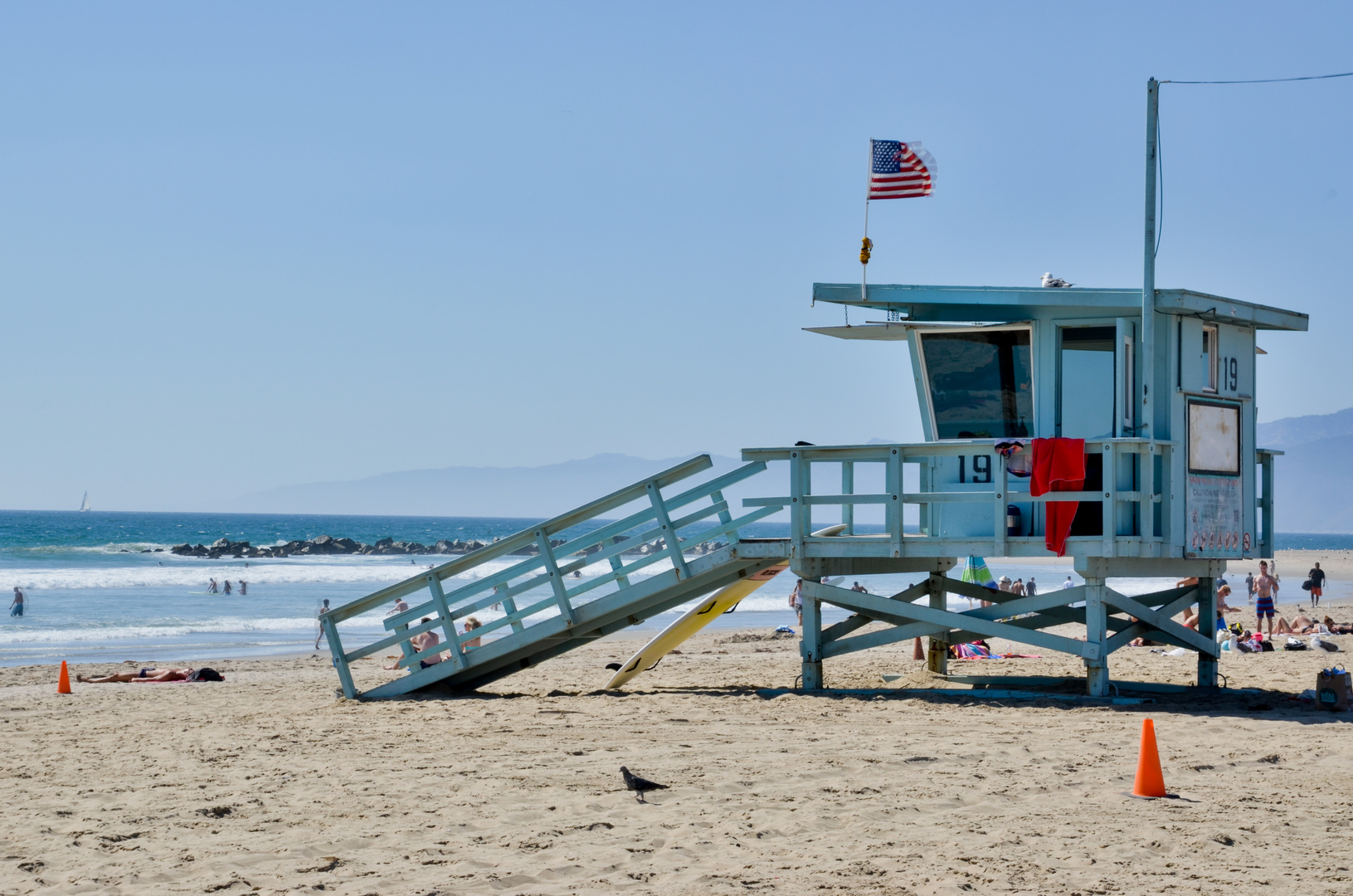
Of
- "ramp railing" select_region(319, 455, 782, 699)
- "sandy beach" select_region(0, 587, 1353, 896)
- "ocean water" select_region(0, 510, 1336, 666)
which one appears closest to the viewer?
"sandy beach" select_region(0, 587, 1353, 896)

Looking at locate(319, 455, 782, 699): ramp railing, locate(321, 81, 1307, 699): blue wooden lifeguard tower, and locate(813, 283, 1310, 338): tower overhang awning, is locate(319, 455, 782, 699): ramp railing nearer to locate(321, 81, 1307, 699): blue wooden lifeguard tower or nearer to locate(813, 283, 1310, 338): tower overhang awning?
locate(321, 81, 1307, 699): blue wooden lifeguard tower

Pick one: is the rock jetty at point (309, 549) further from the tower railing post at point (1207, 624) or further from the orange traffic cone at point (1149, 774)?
the orange traffic cone at point (1149, 774)

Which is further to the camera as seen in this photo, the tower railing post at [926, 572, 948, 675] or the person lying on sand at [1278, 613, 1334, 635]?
the person lying on sand at [1278, 613, 1334, 635]

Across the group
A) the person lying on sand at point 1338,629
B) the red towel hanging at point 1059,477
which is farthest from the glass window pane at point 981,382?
the person lying on sand at point 1338,629

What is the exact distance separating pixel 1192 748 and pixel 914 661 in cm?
879

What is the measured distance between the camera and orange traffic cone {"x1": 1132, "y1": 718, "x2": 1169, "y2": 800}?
316 inches

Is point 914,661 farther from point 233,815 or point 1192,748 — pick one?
point 233,815

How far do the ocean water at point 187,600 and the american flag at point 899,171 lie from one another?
652 inches

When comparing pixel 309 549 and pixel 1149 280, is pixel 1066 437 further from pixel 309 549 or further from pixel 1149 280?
pixel 309 549

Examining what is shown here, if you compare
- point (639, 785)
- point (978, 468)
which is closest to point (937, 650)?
point (978, 468)

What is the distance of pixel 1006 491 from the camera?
40.1ft

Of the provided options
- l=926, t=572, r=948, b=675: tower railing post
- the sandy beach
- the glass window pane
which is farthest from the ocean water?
the glass window pane

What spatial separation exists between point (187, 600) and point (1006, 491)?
123ft

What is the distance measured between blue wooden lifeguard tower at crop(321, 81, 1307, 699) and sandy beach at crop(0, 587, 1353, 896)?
Answer: 2.85 ft
